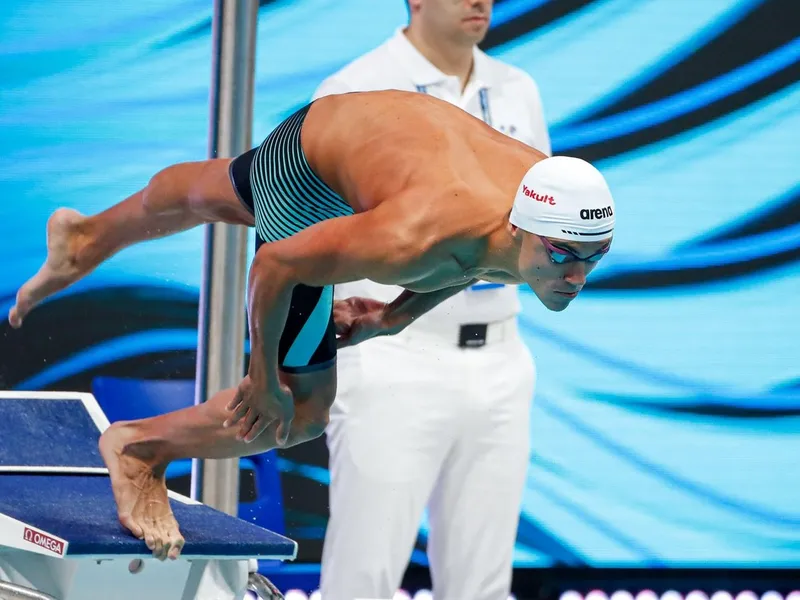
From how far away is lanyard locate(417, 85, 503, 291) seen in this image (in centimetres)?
480

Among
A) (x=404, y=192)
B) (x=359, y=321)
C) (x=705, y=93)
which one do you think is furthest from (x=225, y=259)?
(x=705, y=93)

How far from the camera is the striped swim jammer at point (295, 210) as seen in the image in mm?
4105

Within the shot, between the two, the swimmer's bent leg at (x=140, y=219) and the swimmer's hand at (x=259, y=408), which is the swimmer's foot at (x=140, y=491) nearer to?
the swimmer's hand at (x=259, y=408)

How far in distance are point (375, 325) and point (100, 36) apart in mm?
2381

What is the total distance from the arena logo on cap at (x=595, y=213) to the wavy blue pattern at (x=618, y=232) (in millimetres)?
2593

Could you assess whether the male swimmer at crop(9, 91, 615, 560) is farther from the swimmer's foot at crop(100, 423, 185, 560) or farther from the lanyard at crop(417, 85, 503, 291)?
the lanyard at crop(417, 85, 503, 291)

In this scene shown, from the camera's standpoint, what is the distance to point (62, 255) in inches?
190

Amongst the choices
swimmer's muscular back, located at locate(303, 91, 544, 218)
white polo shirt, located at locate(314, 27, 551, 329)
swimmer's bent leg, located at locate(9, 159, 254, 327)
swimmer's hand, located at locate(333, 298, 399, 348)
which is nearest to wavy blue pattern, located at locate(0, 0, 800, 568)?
white polo shirt, located at locate(314, 27, 551, 329)

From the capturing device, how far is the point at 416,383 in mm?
4777

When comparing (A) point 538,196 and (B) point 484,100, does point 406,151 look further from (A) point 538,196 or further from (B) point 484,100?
(B) point 484,100

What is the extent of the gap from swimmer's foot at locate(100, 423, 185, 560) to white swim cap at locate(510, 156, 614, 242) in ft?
4.40

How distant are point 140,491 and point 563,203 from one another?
1.63 meters

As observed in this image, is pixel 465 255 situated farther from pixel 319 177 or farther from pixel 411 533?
pixel 411 533

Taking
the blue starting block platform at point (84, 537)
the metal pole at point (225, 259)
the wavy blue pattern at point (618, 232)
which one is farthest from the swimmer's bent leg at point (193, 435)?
the wavy blue pattern at point (618, 232)
